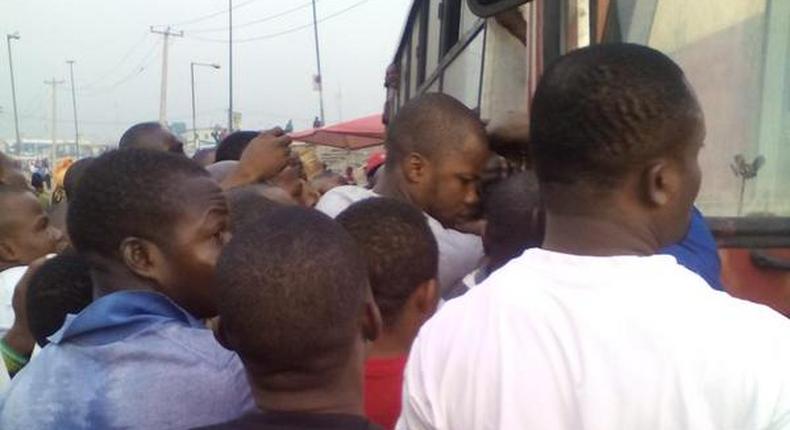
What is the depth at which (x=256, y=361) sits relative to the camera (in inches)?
60.0

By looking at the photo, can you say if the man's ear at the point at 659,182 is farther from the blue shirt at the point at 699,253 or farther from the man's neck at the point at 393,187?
the man's neck at the point at 393,187

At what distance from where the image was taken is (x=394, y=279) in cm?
206

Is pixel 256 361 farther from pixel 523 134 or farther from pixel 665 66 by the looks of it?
pixel 523 134

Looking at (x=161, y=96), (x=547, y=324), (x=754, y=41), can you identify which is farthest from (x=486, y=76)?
(x=161, y=96)

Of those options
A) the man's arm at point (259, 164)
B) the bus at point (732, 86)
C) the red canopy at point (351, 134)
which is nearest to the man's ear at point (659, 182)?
the bus at point (732, 86)

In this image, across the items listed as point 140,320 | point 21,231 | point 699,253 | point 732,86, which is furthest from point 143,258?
point 21,231

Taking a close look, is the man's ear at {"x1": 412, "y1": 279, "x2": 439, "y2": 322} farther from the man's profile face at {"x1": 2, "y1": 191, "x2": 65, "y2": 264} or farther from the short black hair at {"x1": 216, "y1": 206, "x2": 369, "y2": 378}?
the man's profile face at {"x1": 2, "y1": 191, "x2": 65, "y2": 264}

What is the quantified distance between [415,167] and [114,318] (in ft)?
4.57

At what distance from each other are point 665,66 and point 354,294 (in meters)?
0.61

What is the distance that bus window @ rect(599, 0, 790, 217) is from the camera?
229 centimetres

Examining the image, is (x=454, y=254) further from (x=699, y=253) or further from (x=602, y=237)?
(x=602, y=237)

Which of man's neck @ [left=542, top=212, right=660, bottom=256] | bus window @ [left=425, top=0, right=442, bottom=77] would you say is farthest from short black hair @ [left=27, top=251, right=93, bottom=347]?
bus window @ [left=425, top=0, right=442, bottom=77]

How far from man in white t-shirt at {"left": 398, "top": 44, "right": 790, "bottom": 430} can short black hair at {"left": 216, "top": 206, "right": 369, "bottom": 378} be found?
0.46 ft

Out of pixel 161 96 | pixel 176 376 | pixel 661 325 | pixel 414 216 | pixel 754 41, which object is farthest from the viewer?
pixel 161 96
